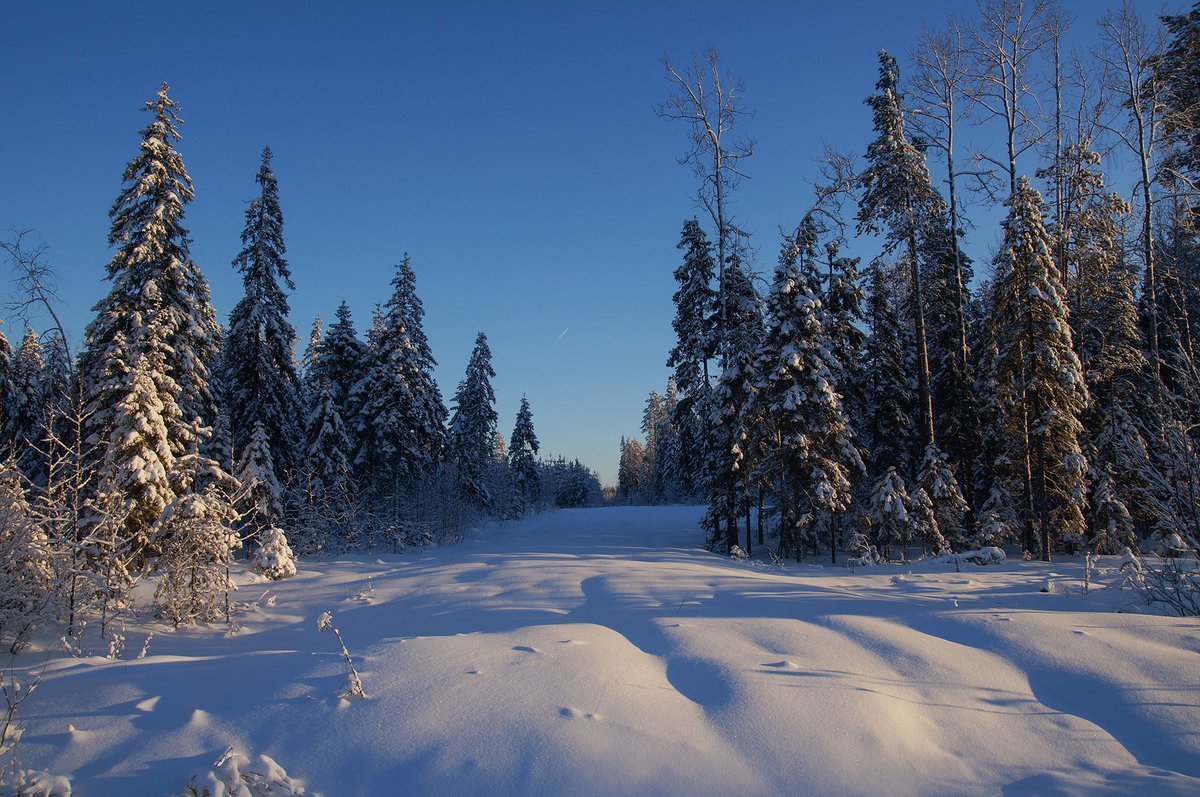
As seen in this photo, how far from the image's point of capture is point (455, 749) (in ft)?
14.1

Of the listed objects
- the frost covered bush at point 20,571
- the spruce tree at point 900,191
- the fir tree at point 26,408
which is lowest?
the frost covered bush at point 20,571

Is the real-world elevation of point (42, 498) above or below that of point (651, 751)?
above

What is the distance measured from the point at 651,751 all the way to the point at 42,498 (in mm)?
9163

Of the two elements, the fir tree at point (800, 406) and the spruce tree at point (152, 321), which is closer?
the spruce tree at point (152, 321)

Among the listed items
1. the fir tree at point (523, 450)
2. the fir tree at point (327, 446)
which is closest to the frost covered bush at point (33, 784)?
the fir tree at point (327, 446)

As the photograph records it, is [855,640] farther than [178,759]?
Yes

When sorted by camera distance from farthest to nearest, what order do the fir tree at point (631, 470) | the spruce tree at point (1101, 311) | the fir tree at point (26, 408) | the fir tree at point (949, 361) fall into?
the fir tree at point (631, 470) < the fir tree at point (26, 408) < the fir tree at point (949, 361) < the spruce tree at point (1101, 311)

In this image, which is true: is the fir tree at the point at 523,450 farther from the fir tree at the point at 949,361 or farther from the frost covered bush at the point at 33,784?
the frost covered bush at the point at 33,784

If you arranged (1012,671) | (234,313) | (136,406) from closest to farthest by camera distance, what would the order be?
(1012,671)
(136,406)
(234,313)

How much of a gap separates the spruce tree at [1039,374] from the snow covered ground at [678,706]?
12989 mm

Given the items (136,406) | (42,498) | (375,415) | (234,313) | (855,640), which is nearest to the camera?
(855,640)

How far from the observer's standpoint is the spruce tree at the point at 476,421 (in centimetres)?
4438

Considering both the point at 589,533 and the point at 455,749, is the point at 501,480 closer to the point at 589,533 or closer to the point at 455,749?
the point at 589,533

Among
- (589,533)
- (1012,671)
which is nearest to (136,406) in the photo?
(1012,671)
